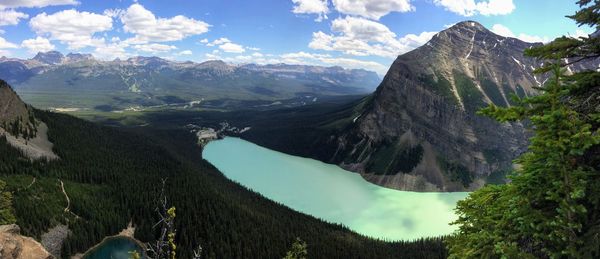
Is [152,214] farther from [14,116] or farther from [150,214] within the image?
[14,116]

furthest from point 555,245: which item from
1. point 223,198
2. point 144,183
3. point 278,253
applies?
point 144,183

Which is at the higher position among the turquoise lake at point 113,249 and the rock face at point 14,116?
the rock face at point 14,116

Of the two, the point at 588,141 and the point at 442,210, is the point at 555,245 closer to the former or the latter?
the point at 588,141

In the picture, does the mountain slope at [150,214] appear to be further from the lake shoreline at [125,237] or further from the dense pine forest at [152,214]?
the lake shoreline at [125,237]

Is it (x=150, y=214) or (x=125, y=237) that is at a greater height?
(x=150, y=214)

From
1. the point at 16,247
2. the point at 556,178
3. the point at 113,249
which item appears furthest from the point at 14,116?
the point at 556,178

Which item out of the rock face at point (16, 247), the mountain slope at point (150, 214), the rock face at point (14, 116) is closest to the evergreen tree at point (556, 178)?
the rock face at point (16, 247)
